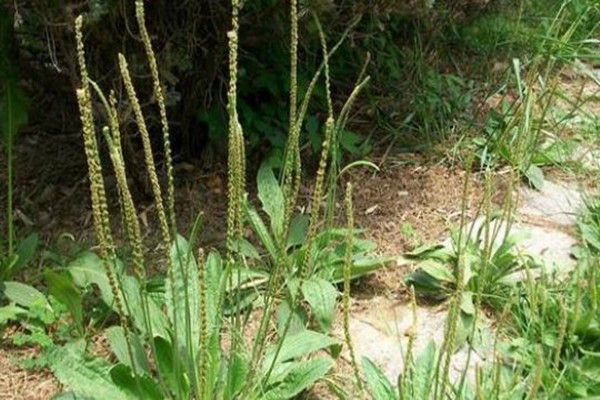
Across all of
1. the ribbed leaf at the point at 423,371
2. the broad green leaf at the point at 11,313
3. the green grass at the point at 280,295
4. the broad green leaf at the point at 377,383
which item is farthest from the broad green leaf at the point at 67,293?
the ribbed leaf at the point at 423,371

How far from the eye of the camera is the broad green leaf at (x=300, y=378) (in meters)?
2.17

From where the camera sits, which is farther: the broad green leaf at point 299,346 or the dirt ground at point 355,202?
the dirt ground at point 355,202

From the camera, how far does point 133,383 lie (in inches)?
82.4

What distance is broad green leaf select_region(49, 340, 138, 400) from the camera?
2.09 metres

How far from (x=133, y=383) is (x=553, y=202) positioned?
71.0 inches

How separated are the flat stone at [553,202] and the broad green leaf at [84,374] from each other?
1.67 m

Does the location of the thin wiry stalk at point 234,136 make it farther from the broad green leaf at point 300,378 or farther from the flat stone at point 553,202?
the flat stone at point 553,202

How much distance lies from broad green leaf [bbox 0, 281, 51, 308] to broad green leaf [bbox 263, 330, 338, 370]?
70 cm

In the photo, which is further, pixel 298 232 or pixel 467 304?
pixel 298 232

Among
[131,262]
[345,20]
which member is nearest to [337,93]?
[345,20]

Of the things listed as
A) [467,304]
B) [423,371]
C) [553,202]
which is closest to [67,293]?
[423,371]

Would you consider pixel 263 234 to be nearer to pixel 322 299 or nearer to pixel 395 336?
pixel 322 299

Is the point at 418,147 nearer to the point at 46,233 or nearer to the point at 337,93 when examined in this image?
the point at 337,93

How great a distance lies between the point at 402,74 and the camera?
3.78m
